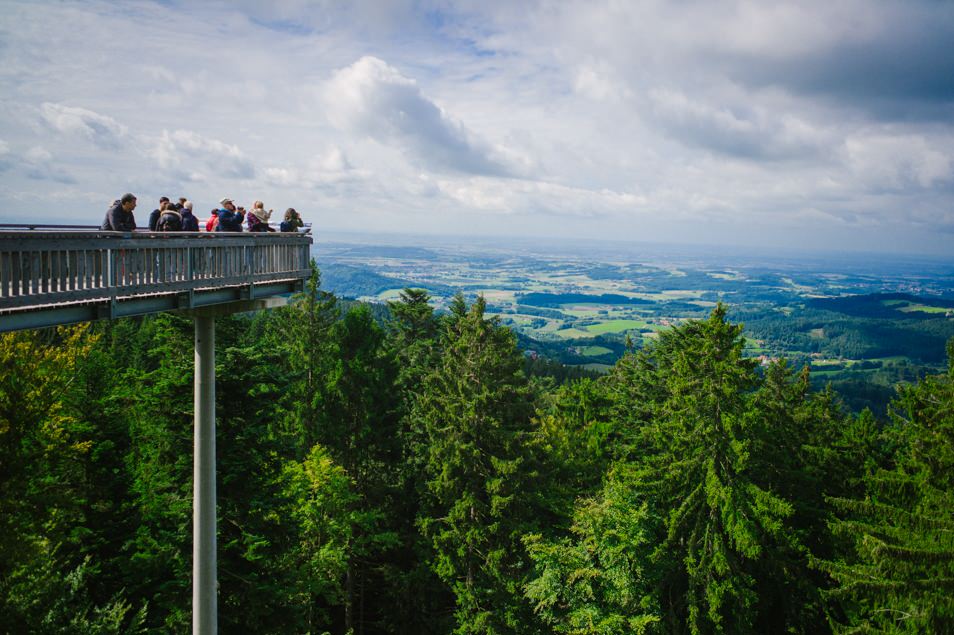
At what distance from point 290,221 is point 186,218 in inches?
→ 148

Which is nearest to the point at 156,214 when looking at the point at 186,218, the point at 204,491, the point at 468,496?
the point at 186,218

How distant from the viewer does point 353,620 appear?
92.3 feet

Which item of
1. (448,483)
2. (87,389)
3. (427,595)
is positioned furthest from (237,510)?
(427,595)

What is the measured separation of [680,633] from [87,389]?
19.7 m

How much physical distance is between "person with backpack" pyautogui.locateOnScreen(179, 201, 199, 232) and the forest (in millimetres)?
5229

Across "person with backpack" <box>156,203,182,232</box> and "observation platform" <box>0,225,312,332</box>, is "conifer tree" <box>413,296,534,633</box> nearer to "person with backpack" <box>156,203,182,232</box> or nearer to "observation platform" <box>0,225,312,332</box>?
"observation platform" <box>0,225,312,332</box>

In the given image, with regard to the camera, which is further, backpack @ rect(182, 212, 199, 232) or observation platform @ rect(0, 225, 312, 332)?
backpack @ rect(182, 212, 199, 232)

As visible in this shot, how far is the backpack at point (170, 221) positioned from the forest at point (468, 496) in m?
5.74

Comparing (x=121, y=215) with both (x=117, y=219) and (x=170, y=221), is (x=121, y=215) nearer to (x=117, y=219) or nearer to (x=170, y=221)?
(x=117, y=219)

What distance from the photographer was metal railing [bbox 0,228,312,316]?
7020 mm

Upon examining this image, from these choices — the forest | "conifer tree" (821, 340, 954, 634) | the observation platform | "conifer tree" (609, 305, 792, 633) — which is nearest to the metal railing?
the observation platform

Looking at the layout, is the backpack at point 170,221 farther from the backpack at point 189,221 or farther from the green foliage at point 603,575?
the green foliage at point 603,575

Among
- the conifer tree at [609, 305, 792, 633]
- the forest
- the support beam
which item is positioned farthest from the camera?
the conifer tree at [609, 305, 792, 633]

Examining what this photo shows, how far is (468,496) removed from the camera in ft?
71.9
